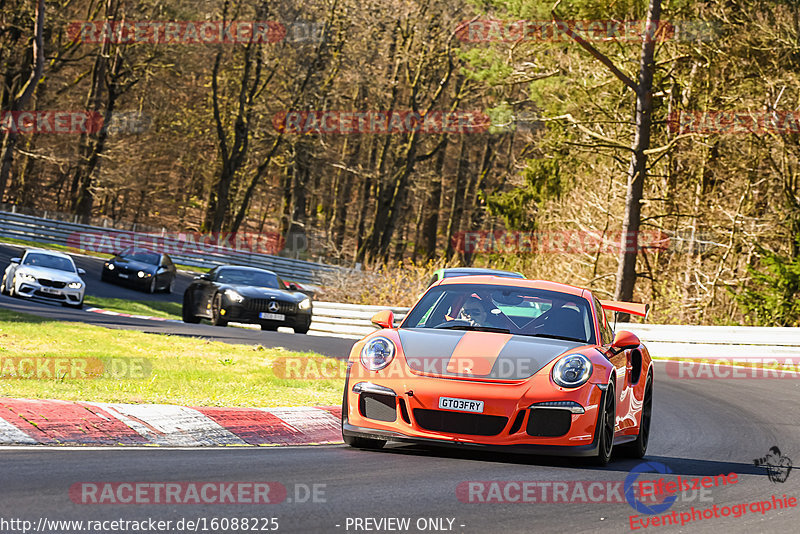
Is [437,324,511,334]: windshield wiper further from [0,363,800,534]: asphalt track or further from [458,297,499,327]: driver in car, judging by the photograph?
[0,363,800,534]: asphalt track

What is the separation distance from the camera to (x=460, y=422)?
290 inches

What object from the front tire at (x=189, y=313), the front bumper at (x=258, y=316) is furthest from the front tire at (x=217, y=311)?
the front tire at (x=189, y=313)

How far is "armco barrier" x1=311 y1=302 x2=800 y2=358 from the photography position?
19.9 m

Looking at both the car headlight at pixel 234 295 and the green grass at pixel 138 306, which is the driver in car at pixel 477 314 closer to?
the car headlight at pixel 234 295

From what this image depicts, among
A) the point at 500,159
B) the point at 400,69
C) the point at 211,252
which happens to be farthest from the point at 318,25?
the point at 500,159

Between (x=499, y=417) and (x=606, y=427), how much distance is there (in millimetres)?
953

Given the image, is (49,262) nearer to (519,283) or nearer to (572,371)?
(519,283)

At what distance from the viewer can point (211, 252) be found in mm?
48344

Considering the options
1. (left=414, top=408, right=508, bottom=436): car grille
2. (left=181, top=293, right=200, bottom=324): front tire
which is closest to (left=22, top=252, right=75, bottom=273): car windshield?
(left=181, top=293, right=200, bottom=324): front tire

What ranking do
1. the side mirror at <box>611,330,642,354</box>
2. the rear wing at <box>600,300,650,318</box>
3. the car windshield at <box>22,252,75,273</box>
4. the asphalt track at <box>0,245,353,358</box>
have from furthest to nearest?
the car windshield at <box>22,252,75,273</box> → the asphalt track at <box>0,245,353,358</box> → the rear wing at <box>600,300,650,318</box> → the side mirror at <box>611,330,642,354</box>

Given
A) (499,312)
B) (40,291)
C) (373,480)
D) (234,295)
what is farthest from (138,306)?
(373,480)

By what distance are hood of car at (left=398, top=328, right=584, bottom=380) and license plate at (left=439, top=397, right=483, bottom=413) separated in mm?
191

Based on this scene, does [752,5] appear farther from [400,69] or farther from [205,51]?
[205,51]

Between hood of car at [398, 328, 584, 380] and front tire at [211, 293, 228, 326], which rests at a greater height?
hood of car at [398, 328, 584, 380]
